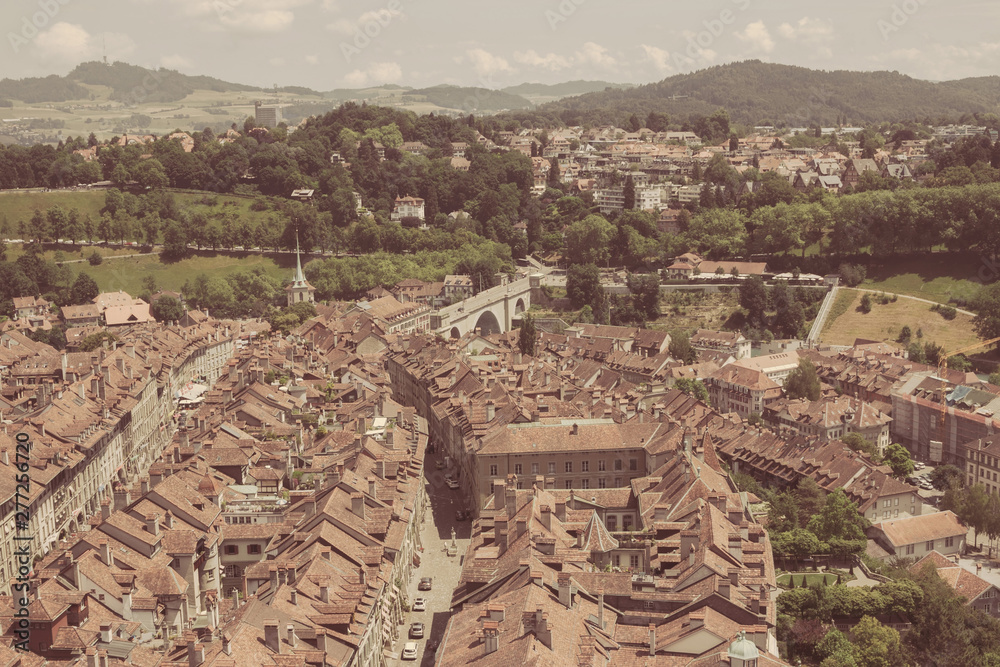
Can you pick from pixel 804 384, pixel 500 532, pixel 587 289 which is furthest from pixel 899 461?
pixel 587 289

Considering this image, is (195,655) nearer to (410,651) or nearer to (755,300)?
(410,651)

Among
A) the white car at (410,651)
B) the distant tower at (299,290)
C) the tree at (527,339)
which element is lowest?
the white car at (410,651)

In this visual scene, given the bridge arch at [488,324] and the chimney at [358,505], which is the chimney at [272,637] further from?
the bridge arch at [488,324]

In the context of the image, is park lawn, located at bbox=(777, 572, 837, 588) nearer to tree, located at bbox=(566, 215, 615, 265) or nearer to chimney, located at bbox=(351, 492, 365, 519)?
chimney, located at bbox=(351, 492, 365, 519)

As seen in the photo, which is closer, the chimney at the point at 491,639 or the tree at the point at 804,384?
the chimney at the point at 491,639

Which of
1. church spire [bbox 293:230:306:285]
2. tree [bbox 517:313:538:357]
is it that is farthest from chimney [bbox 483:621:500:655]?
church spire [bbox 293:230:306:285]

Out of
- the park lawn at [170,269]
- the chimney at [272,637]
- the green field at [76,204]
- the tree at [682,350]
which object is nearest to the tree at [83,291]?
the park lawn at [170,269]

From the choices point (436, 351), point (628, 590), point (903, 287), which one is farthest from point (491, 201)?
point (628, 590)
